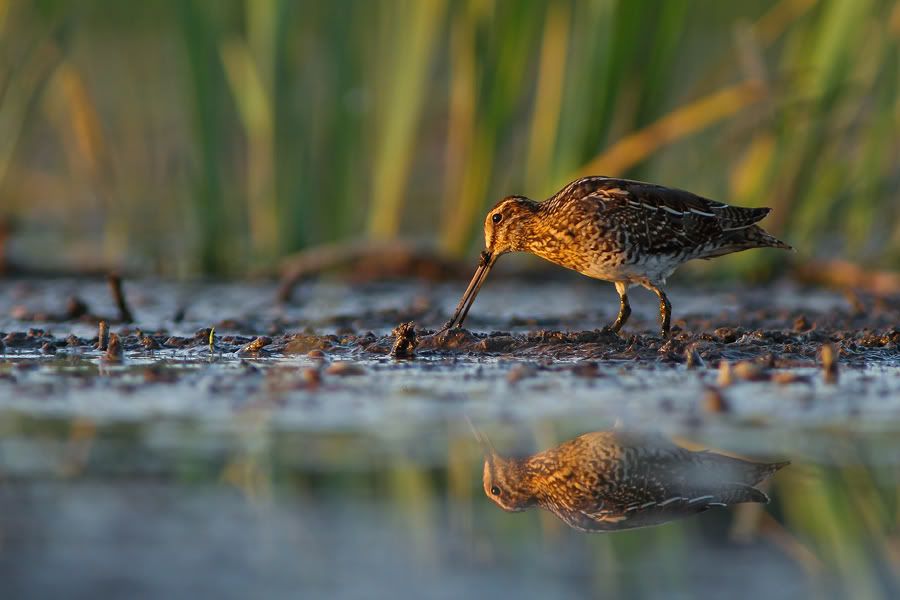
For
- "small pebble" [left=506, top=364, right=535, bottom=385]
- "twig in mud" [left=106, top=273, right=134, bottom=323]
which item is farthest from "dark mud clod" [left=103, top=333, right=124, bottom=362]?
"small pebble" [left=506, top=364, right=535, bottom=385]

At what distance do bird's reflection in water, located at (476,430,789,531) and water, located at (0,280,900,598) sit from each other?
72mm

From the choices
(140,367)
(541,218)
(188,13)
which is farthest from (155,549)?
(188,13)

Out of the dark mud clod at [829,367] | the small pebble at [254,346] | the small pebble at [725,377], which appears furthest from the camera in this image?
the small pebble at [254,346]

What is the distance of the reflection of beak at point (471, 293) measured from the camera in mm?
6945

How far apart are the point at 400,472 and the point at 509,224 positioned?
13.4 feet

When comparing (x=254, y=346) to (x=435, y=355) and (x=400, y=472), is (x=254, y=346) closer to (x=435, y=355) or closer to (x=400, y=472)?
(x=435, y=355)

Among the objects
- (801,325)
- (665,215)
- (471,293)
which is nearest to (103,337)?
(471,293)

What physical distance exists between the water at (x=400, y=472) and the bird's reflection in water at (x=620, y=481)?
2.8 inches

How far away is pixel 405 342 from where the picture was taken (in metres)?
6.14

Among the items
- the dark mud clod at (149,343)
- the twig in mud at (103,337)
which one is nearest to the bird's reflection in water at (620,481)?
the dark mud clod at (149,343)

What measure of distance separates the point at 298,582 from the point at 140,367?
311cm

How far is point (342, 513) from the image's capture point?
331 cm

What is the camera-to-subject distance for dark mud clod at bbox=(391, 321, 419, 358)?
6.12 meters

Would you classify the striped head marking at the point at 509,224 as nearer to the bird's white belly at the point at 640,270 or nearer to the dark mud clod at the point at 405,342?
the bird's white belly at the point at 640,270
